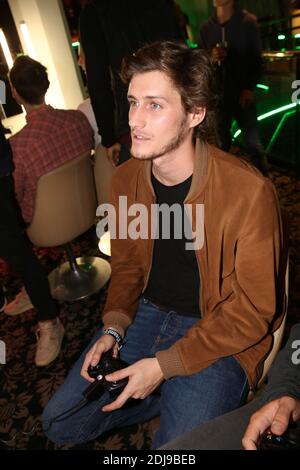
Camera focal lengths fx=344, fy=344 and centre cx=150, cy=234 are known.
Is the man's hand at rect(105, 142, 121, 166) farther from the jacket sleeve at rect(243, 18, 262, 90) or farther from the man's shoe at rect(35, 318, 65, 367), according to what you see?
the jacket sleeve at rect(243, 18, 262, 90)

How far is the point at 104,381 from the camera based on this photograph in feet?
3.58

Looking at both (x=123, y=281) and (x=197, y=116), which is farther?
(x=123, y=281)

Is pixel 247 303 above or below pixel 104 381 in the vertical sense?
Answer: above

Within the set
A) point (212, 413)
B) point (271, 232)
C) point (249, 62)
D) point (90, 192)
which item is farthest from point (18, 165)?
point (249, 62)

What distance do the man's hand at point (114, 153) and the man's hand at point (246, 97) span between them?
4.71ft

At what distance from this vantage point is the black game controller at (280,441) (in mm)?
822

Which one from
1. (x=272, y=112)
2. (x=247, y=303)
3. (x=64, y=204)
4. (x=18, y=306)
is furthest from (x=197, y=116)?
(x=272, y=112)

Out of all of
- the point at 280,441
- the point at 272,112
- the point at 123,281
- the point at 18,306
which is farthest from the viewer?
the point at 272,112

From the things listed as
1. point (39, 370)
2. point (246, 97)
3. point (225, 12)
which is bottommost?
point (39, 370)

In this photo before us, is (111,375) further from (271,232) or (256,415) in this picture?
(271,232)

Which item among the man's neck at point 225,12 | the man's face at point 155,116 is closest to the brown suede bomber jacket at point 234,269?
the man's face at point 155,116

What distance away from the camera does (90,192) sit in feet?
6.68

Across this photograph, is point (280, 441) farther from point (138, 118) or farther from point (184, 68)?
point (184, 68)

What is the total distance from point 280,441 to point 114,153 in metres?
1.75
